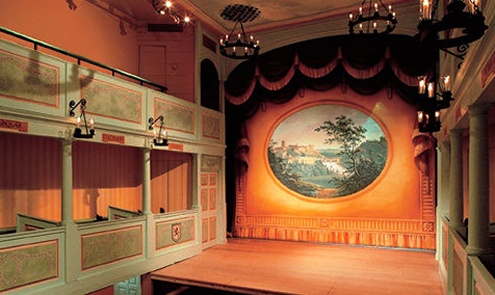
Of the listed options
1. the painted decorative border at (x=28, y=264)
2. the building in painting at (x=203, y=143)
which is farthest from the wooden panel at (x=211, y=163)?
the painted decorative border at (x=28, y=264)

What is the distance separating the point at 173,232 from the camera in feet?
24.2

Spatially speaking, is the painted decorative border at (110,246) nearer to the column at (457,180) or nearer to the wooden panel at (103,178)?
the wooden panel at (103,178)

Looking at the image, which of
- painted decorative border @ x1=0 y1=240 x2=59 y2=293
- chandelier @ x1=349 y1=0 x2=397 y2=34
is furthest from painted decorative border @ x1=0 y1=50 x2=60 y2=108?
chandelier @ x1=349 y1=0 x2=397 y2=34

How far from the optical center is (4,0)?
5.87 metres

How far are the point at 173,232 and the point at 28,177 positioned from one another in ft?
8.57

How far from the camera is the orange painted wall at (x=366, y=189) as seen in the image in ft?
28.1

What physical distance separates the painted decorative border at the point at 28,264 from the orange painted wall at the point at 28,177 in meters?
1.26

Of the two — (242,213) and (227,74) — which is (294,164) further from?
(227,74)

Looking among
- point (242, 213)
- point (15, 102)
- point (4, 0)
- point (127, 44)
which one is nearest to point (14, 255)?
point (15, 102)

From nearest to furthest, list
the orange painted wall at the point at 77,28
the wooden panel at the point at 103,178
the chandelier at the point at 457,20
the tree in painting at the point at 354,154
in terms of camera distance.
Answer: the chandelier at the point at 457,20
the orange painted wall at the point at 77,28
the wooden panel at the point at 103,178
the tree in painting at the point at 354,154

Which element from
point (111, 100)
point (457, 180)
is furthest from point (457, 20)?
point (111, 100)

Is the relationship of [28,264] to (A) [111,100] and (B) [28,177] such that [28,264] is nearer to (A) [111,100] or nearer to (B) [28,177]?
(B) [28,177]

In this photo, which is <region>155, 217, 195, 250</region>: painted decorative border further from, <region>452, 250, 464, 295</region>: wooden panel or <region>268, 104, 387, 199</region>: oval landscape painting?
<region>452, 250, 464, 295</region>: wooden panel

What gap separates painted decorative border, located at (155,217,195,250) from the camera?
7.01m
